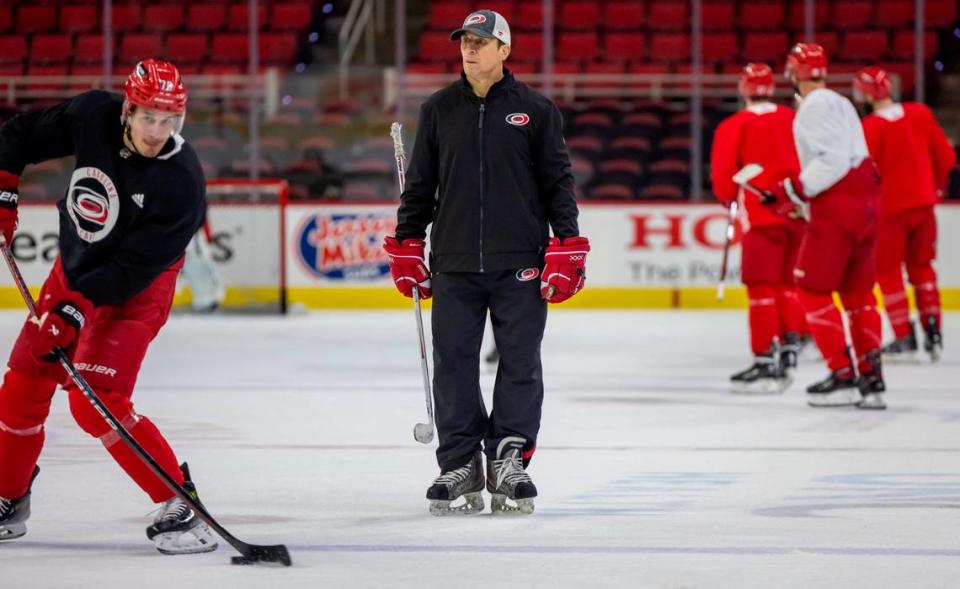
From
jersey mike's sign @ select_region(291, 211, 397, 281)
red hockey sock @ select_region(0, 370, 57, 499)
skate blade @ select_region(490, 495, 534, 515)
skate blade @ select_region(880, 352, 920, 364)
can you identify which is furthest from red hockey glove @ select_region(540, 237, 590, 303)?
jersey mike's sign @ select_region(291, 211, 397, 281)

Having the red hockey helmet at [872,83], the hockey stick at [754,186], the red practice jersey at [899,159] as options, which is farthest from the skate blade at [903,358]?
the hockey stick at [754,186]

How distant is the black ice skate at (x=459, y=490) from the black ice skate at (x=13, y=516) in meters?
1.04

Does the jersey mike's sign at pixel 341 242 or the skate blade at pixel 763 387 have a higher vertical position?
the jersey mike's sign at pixel 341 242

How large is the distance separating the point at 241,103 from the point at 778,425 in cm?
737

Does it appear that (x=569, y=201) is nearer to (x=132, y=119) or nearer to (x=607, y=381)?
(x=132, y=119)

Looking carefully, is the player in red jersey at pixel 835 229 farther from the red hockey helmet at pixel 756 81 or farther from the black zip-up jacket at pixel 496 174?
the black zip-up jacket at pixel 496 174

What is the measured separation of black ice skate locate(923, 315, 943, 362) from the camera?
8898mm

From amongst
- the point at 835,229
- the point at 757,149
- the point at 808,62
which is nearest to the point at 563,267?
the point at 835,229

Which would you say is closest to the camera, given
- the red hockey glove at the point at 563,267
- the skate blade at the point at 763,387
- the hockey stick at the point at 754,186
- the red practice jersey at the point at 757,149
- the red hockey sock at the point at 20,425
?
the red hockey sock at the point at 20,425

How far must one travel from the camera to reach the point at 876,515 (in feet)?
14.4

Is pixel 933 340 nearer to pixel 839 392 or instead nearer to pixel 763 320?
pixel 763 320

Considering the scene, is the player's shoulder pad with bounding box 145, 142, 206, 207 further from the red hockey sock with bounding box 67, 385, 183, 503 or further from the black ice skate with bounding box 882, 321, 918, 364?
the black ice skate with bounding box 882, 321, 918, 364

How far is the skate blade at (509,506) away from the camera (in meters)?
4.47

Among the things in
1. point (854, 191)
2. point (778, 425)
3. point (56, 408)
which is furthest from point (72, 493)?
point (854, 191)
